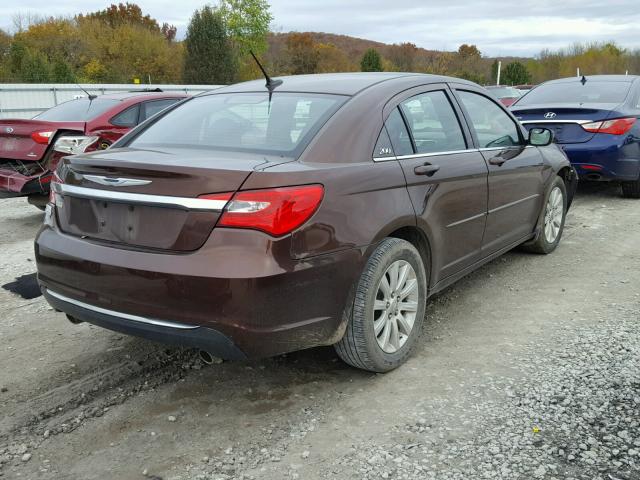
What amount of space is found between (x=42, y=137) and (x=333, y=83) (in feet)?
16.4

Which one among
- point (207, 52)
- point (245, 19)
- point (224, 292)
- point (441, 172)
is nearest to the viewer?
point (224, 292)

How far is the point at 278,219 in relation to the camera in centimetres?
270

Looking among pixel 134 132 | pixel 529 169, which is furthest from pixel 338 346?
pixel 529 169

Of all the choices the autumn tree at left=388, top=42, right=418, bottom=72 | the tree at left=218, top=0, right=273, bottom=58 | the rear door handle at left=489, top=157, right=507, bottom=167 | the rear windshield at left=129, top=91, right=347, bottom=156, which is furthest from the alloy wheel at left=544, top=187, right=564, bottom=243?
the autumn tree at left=388, top=42, right=418, bottom=72

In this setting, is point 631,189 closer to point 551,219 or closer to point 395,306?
point 551,219

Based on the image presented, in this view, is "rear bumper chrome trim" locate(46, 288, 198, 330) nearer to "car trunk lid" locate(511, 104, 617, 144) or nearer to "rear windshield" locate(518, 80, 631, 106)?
"car trunk lid" locate(511, 104, 617, 144)

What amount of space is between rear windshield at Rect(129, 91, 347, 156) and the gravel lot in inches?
49.7

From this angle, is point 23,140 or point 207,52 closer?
point 23,140

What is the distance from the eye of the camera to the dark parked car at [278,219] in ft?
8.89

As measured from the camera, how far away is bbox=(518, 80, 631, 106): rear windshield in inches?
325

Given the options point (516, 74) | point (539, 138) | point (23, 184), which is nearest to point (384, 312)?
point (539, 138)

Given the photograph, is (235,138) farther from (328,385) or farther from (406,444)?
(406,444)

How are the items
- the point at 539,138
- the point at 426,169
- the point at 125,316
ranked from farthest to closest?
the point at 539,138 → the point at 426,169 → the point at 125,316

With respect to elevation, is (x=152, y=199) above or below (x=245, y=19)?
below
